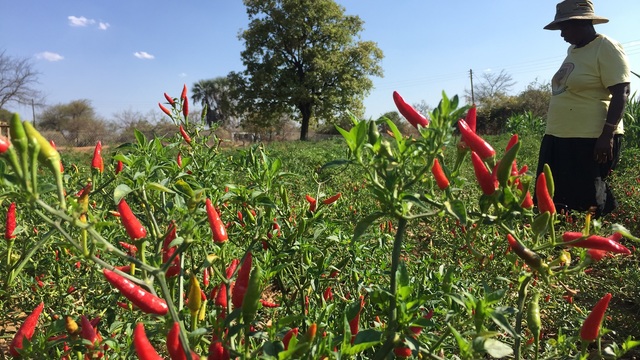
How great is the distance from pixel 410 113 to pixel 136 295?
55 cm

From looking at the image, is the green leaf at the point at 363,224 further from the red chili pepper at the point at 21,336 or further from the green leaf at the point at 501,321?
the red chili pepper at the point at 21,336

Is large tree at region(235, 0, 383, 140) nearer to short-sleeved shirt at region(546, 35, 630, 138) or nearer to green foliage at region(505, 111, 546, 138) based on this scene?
green foliage at region(505, 111, 546, 138)

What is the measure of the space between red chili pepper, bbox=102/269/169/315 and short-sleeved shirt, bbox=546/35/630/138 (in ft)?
9.68

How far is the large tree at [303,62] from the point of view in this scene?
95.3 feet

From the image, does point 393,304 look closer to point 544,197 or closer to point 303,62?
point 544,197

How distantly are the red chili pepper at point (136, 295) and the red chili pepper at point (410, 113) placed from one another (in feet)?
1.64

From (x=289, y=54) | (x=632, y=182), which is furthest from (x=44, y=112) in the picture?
(x=632, y=182)

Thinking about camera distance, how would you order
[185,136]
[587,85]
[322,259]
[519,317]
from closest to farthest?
[519,317]
[322,259]
[185,136]
[587,85]

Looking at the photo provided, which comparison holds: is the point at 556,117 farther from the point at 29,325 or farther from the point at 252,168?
the point at 29,325

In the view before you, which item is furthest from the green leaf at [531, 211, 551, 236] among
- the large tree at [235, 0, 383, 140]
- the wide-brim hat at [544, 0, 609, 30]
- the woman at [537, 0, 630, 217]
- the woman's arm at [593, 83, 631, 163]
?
the large tree at [235, 0, 383, 140]

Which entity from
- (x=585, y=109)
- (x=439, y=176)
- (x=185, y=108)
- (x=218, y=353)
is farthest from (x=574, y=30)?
(x=218, y=353)

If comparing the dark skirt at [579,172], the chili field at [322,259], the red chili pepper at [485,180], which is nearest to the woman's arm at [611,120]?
the dark skirt at [579,172]

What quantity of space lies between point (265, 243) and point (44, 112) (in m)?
50.9

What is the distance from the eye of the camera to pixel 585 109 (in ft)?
9.73
